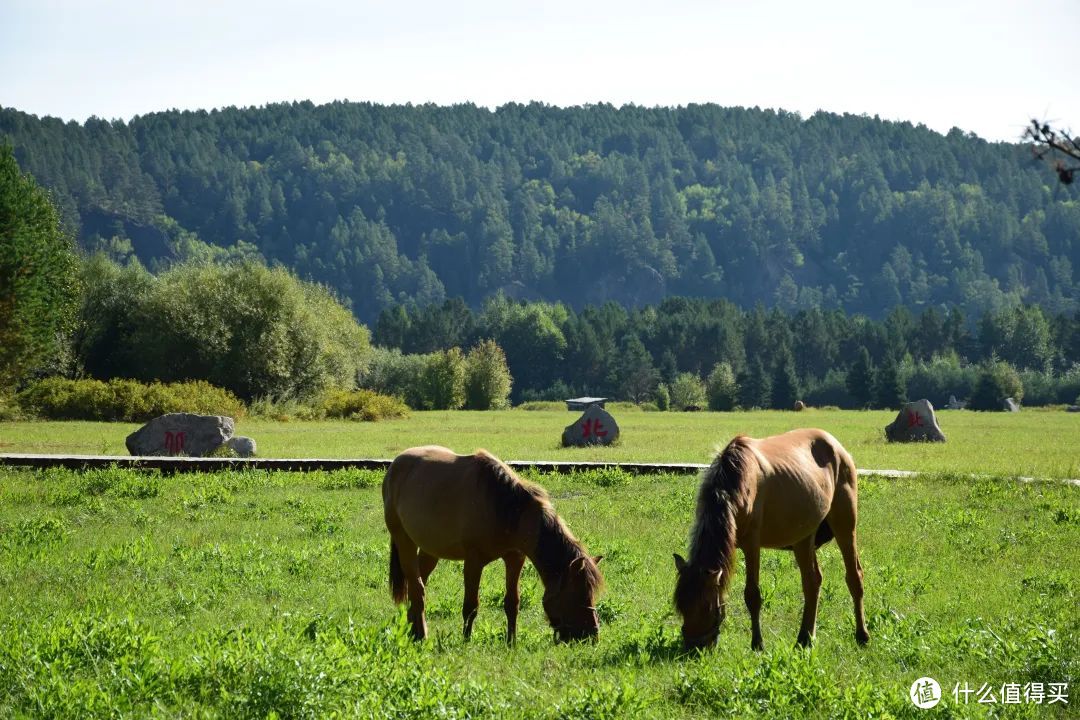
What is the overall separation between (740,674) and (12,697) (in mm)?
5497

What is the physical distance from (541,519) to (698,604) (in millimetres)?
1701

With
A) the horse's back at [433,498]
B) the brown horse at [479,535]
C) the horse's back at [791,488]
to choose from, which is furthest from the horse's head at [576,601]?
the horse's back at [791,488]

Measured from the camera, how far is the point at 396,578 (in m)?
11.6

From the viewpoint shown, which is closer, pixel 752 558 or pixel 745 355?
pixel 752 558

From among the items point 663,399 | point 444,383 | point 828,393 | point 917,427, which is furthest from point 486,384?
point 917,427

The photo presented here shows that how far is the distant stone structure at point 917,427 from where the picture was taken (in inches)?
1555

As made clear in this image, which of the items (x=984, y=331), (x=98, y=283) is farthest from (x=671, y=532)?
(x=984, y=331)

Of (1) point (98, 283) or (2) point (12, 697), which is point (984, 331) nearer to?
(1) point (98, 283)

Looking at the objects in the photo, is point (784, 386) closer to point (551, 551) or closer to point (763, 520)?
point (763, 520)

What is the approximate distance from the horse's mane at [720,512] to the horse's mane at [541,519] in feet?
3.51

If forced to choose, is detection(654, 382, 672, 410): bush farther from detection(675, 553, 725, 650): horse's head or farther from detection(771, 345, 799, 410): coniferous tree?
detection(675, 553, 725, 650): horse's head

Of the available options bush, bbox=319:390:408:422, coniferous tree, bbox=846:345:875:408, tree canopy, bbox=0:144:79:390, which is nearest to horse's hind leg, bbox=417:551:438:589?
tree canopy, bbox=0:144:79:390

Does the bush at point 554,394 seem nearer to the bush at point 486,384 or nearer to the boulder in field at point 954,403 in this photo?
the bush at point 486,384

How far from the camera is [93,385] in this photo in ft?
175
